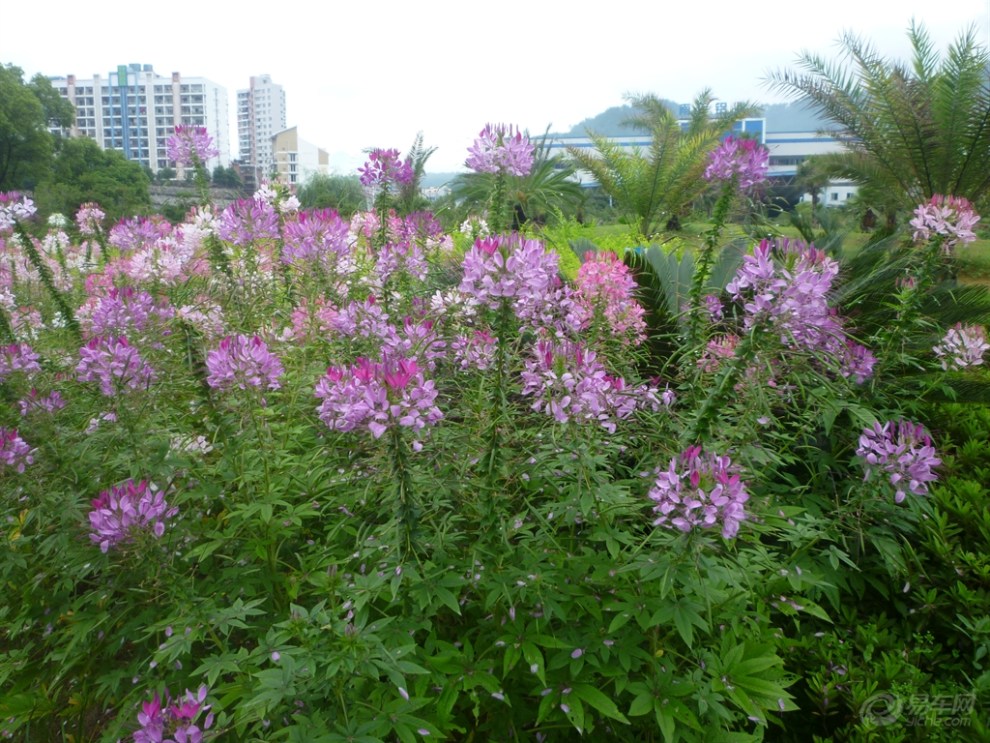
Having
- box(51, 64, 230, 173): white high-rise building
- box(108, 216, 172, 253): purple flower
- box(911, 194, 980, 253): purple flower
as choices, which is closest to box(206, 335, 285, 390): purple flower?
box(911, 194, 980, 253): purple flower

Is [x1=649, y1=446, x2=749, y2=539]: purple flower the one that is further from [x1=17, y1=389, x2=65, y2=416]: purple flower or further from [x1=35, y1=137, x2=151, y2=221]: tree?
[x1=35, y1=137, x2=151, y2=221]: tree

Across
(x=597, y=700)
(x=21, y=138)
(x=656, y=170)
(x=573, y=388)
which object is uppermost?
(x=21, y=138)

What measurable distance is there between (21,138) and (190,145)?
35302mm

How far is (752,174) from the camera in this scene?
6.61 ft

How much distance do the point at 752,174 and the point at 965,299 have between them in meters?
2.46

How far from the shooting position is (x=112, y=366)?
1.84 metres

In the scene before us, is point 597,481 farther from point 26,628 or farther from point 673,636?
point 26,628

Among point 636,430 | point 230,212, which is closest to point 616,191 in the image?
point 230,212

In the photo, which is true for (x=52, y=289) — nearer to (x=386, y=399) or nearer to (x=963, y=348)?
(x=386, y=399)

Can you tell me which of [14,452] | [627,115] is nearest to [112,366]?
[14,452]

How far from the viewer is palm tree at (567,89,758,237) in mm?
11898

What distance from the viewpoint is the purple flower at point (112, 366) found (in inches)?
72.1

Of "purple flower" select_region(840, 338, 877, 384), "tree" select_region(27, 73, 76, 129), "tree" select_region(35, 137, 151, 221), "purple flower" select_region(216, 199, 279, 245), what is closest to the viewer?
"purple flower" select_region(840, 338, 877, 384)

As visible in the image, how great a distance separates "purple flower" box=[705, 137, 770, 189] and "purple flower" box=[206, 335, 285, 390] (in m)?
1.47
